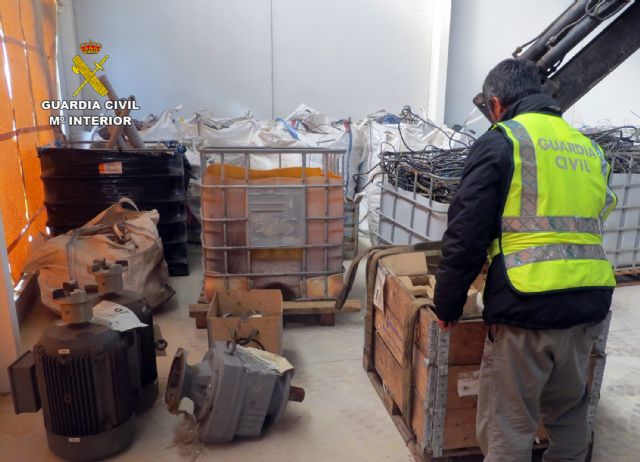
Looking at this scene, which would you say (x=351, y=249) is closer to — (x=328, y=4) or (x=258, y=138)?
(x=258, y=138)

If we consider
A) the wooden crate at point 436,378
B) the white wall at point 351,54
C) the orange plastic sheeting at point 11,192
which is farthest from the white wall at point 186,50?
the wooden crate at point 436,378

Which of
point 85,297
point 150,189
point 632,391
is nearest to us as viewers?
point 85,297

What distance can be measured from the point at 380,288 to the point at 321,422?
640 mm

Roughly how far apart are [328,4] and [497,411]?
6032 mm

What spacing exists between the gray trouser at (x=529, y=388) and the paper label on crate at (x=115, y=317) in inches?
52.1

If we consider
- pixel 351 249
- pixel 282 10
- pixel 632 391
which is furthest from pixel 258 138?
Result: pixel 632 391

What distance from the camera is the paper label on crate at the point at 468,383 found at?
1762mm

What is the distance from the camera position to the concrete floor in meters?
1.94

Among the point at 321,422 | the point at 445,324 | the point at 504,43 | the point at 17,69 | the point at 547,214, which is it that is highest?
the point at 504,43

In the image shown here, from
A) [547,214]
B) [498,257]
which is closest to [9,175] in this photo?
[498,257]

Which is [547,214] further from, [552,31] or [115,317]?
[115,317]

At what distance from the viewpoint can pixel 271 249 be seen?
3016mm

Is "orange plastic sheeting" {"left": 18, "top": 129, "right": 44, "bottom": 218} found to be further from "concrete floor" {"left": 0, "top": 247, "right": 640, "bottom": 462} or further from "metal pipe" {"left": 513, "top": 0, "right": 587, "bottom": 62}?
"metal pipe" {"left": 513, "top": 0, "right": 587, "bottom": 62}

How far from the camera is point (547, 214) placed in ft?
4.61
